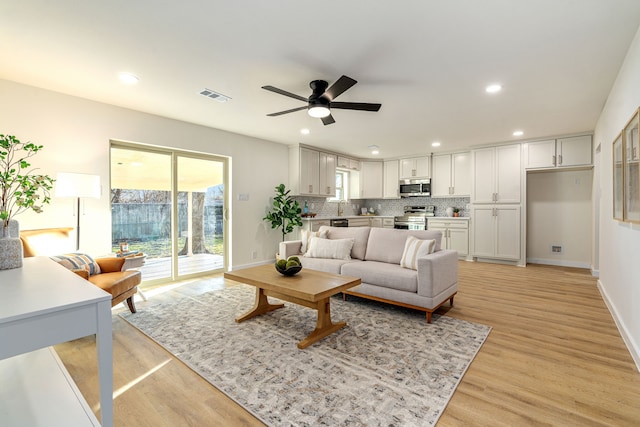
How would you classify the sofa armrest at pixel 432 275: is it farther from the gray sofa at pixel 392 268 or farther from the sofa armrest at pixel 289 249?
the sofa armrest at pixel 289 249

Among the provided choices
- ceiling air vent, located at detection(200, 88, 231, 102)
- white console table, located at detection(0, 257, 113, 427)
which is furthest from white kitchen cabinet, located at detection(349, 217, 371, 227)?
white console table, located at detection(0, 257, 113, 427)

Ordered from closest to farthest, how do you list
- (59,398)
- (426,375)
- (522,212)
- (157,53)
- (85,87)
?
(59,398), (426,375), (157,53), (85,87), (522,212)

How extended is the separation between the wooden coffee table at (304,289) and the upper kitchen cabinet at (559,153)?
495cm

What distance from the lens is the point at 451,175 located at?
22.5ft

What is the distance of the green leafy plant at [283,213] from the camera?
228 inches

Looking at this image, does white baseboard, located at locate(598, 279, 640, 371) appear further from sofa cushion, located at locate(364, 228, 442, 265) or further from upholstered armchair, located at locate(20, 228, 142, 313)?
upholstered armchair, located at locate(20, 228, 142, 313)

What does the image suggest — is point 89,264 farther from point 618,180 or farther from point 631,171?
point 618,180

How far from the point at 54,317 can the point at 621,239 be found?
4099mm

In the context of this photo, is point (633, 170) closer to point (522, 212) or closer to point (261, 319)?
point (261, 319)

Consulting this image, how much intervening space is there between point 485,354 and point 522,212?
443cm

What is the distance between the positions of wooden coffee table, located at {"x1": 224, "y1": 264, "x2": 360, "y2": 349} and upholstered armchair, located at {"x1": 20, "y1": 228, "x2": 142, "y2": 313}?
1021 mm

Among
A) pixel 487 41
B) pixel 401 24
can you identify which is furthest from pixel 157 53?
pixel 487 41

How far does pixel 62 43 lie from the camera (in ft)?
7.89

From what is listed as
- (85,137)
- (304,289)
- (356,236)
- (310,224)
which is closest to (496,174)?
(356,236)
